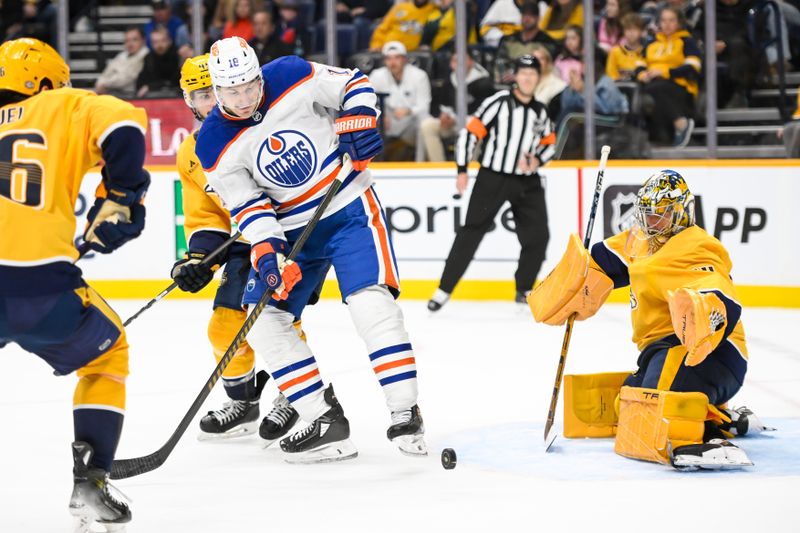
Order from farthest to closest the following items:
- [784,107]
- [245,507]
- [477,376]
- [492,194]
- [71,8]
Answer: [71,8] < [784,107] < [492,194] < [477,376] < [245,507]

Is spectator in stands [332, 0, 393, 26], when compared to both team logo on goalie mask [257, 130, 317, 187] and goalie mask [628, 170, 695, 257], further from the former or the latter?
goalie mask [628, 170, 695, 257]

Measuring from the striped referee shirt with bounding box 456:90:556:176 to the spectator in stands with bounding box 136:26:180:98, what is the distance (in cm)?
233

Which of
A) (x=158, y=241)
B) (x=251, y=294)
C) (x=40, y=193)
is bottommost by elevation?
(x=158, y=241)

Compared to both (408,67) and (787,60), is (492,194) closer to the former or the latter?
(408,67)

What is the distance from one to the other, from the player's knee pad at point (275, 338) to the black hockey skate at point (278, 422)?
1.07 ft

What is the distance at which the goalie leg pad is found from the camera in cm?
390

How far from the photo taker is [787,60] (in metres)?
7.88

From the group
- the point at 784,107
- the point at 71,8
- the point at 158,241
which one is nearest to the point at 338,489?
the point at 158,241

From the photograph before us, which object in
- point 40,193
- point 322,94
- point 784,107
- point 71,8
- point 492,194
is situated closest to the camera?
point 40,193

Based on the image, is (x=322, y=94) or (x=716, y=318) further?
(x=322, y=94)

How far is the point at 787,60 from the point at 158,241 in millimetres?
3983

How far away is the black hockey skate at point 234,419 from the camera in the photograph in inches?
164

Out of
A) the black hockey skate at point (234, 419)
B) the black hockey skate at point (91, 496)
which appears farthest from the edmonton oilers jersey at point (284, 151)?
the black hockey skate at point (91, 496)

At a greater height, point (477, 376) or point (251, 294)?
point (251, 294)
